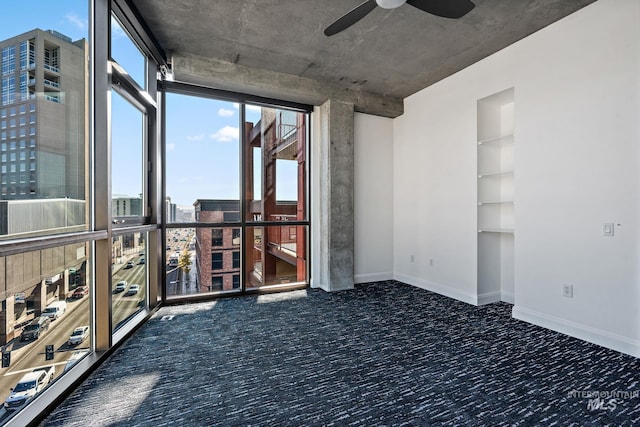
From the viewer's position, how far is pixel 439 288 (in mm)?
4332

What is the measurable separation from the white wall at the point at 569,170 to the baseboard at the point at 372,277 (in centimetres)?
111

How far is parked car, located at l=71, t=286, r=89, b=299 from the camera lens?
2.08 m

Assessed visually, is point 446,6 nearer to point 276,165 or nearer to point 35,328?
point 276,165

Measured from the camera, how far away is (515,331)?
295cm

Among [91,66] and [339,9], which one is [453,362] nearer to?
[339,9]

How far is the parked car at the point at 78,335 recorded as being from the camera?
209 centimetres

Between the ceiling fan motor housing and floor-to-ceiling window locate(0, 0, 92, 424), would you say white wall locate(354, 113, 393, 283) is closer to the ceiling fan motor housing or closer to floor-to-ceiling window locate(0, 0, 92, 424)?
the ceiling fan motor housing

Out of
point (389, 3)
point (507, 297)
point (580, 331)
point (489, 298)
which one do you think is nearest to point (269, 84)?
point (389, 3)

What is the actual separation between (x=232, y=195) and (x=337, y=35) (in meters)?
2.39

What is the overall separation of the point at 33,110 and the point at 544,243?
423cm

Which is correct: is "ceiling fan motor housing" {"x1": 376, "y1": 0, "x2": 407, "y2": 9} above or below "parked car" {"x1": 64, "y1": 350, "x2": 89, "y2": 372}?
above

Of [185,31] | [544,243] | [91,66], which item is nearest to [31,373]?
[91,66]

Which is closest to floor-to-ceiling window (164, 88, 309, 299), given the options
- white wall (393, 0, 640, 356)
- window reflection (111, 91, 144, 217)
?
window reflection (111, 91, 144, 217)

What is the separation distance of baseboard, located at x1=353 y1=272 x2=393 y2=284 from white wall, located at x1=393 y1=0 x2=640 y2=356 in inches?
43.6
